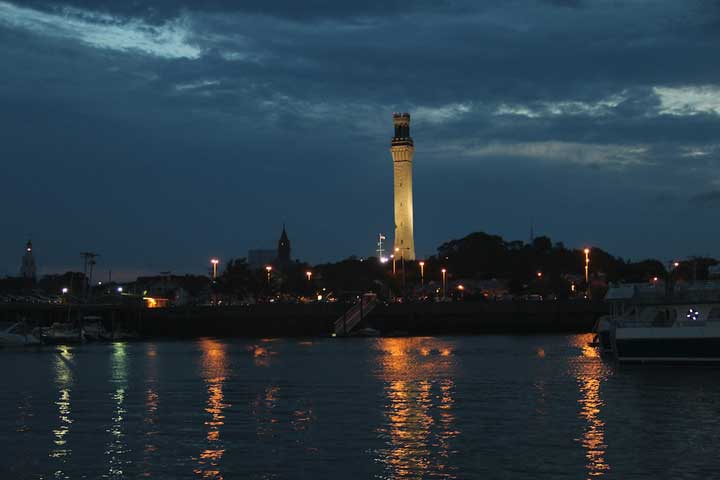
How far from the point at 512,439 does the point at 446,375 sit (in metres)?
29.9

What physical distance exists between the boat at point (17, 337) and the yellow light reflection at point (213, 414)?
125 ft

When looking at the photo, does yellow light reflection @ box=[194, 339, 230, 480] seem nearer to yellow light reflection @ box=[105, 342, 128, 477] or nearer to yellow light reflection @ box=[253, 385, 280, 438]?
yellow light reflection @ box=[253, 385, 280, 438]

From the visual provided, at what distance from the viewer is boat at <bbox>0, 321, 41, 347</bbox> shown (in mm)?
121000

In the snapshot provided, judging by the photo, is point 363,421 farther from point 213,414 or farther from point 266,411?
point 213,414

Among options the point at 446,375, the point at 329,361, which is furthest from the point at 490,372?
the point at 329,361

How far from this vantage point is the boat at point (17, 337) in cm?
12100

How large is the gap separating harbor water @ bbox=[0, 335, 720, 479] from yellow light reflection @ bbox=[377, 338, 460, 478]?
0.11m

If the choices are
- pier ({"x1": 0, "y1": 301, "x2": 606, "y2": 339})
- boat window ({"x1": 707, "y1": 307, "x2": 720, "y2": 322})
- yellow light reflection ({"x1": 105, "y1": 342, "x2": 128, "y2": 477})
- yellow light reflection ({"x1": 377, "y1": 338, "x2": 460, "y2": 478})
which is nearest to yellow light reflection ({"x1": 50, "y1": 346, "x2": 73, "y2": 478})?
yellow light reflection ({"x1": 105, "y1": 342, "x2": 128, "y2": 477})

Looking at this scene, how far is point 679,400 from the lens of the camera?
51.5 meters

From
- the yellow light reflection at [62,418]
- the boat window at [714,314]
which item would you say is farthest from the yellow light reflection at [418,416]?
the boat window at [714,314]

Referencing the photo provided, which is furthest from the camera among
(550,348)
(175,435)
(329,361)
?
(550,348)

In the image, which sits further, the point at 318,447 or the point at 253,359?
the point at 253,359

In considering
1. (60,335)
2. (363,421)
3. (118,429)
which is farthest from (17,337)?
(363,421)

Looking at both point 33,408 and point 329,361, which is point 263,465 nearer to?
point 33,408
